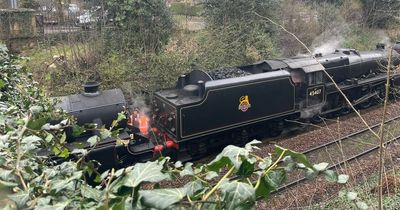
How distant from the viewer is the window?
12.3 meters

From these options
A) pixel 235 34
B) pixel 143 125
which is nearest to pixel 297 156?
pixel 143 125

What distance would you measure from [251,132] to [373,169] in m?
3.46

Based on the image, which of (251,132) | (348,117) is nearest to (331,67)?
(348,117)

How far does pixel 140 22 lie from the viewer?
1537cm

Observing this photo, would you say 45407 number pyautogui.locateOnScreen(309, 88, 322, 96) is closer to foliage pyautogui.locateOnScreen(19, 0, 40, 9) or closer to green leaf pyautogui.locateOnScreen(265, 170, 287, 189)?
green leaf pyautogui.locateOnScreen(265, 170, 287, 189)

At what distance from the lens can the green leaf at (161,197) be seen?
1386 mm

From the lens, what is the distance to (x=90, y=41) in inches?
593

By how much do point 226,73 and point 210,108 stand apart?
1.25 metres

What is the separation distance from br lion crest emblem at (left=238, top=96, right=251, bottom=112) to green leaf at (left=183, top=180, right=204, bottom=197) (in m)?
8.94

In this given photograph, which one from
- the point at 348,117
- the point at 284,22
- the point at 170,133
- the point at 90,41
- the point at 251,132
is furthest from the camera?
the point at 284,22

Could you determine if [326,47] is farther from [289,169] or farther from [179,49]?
[289,169]

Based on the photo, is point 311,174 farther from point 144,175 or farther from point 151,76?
point 151,76

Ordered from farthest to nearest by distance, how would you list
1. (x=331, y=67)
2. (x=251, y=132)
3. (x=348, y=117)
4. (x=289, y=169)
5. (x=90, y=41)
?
(x=90, y=41), (x=348, y=117), (x=331, y=67), (x=251, y=132), (x=289, y=169)

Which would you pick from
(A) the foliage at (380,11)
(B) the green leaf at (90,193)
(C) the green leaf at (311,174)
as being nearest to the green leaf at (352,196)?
(C) the green leaf at (311,174)
